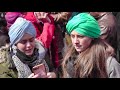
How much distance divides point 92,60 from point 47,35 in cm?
79

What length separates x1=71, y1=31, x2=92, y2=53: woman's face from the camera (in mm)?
8555

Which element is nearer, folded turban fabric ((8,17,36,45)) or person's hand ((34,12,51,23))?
folded turban fabric ((8,17,36,45))

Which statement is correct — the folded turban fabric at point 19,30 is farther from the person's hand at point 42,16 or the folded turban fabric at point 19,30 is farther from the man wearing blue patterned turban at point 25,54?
the person's hand at point 42,16

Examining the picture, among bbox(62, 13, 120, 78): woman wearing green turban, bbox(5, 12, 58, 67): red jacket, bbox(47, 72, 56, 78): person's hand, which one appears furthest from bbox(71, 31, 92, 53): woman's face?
bbox(47, 72, 56, 78): person's hand

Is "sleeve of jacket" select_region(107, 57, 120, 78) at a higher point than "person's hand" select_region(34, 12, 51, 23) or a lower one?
lower

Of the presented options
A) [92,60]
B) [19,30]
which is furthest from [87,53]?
[19,30]

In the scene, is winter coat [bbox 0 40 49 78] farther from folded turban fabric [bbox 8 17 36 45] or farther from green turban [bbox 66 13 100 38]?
green turban [bbox 66 13 100 38]

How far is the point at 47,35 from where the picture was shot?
8594mm

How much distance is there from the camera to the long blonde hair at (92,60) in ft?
28.0

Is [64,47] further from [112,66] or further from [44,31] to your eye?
[112,66]

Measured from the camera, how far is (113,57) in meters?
8.54
